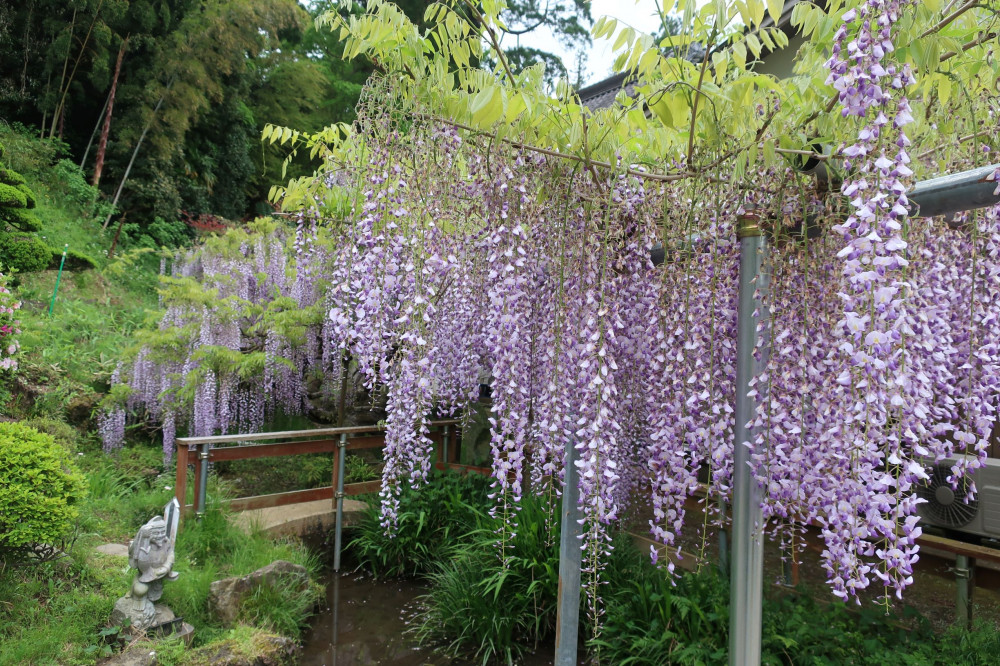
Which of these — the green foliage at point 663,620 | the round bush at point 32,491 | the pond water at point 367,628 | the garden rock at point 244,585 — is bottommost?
the pond water at point 367,628

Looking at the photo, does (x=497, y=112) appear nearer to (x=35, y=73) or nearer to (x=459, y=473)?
(x=459, y=473)

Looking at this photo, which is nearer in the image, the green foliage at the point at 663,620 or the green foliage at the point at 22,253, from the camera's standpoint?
the green foliage at the point at 663,620

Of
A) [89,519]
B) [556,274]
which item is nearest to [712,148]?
[556,274]

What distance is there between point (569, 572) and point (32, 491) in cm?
273

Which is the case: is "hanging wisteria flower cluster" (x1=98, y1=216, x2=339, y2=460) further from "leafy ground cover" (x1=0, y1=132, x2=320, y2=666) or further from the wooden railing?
the wooden railing

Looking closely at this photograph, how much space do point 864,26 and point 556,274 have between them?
1296 mm

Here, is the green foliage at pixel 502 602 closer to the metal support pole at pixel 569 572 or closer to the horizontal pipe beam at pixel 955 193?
the metal support pole at pixel 569 572

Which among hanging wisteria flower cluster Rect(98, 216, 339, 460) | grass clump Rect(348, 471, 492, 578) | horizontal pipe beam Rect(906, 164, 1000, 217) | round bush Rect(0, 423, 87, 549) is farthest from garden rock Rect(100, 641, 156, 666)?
horizontal pipe beam Rect(906, 164, 1000, 217)

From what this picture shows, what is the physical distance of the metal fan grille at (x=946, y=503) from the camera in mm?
2936

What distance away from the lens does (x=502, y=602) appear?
135 inches

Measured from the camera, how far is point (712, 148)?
6.71 feet

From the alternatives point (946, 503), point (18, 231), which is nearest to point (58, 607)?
point (946, 503)

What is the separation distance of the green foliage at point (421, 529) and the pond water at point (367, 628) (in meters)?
0.15

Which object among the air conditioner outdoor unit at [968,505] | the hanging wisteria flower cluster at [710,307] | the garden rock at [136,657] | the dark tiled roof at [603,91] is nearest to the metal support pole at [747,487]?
the hanging wisteria flower cluster at [710,307]
